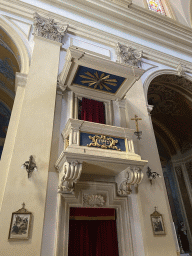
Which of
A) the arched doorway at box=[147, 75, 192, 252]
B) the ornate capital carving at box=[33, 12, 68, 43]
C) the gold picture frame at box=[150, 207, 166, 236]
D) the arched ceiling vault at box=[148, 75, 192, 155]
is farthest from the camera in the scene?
the arched doorway at box=[147, 75, 192, 252]

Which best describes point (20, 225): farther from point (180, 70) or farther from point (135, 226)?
point (180, 70)

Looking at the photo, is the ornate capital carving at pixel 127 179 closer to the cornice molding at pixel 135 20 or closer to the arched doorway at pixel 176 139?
the arched doorway at pixel 176 139

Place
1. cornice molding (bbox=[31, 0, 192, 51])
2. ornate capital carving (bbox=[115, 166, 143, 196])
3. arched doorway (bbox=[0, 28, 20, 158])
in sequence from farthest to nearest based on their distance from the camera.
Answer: cornice molding (bbox=[31, 0, 192, 51]) → arched doorway (bbox=[0, 28, 20, 158]) → ornate capital carving (bbox=[115, 166, 143, 196])

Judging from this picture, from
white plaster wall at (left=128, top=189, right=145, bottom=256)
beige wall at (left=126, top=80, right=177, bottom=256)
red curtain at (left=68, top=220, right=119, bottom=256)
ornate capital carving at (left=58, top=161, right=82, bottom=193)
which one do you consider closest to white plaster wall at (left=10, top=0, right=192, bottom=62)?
beige wall at (left=126, top=80, right=177, bottom=256)

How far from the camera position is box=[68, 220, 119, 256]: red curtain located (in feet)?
12.4

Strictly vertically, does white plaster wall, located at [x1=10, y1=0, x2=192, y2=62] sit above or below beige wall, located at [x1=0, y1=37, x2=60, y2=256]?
above

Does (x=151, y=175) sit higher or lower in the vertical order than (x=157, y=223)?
higher

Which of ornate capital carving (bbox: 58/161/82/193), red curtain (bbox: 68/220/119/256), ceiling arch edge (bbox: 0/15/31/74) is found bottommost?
red curtain (bbox: 68/220/119/256)

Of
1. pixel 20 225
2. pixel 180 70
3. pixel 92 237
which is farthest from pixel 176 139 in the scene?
pixel 20 225

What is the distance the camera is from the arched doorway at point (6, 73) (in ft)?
17.9

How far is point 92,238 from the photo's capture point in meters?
3.95

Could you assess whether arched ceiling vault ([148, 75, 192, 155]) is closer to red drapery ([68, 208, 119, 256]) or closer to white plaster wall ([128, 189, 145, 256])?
white plaster wall ([128, 189, 145, 256])

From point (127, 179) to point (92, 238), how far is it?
1.34 m

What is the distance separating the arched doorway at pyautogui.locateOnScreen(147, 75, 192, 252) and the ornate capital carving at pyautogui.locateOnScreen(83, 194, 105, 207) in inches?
196
